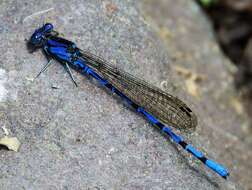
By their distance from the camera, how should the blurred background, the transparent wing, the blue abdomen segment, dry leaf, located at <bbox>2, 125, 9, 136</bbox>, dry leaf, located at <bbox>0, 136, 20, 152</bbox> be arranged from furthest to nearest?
the blurred background, the transparent wing, the blue abdomen segment, dry leaf, located at <bbox>2, 125, 9, 136</bbox>, dry leaf, located at <bbox>0, 136, 20, 152</bbox>

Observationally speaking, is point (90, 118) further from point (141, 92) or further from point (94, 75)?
point (141, 92)

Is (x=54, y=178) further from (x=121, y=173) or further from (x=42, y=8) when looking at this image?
(x=42, y=8)

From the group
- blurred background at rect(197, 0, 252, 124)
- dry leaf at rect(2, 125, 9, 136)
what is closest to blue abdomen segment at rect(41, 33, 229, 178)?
dry leaf at rect(2, 125, 9, 136)

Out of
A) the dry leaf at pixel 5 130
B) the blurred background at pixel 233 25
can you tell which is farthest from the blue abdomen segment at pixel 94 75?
the blurred background at pixel 233 25

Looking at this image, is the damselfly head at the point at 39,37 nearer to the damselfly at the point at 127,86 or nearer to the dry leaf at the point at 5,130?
the damselfly at the point at 127,86

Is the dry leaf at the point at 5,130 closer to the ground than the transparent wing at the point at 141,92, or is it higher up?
closer to the ground

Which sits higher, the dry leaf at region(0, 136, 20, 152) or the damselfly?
the damselfly

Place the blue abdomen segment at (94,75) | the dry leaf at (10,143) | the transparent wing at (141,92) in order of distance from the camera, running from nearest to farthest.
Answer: the dry leaf at (10,143)
the blue abdomen segment at (94,75)
the transparent wing at (141,92)

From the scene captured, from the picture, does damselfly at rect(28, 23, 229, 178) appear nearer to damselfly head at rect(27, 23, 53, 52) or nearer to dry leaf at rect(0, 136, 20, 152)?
damselfly head at rect(27, 23, 53, 52)
